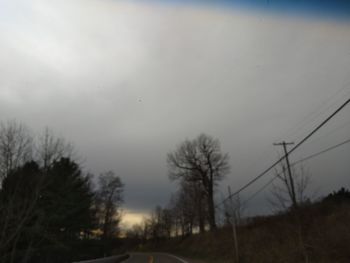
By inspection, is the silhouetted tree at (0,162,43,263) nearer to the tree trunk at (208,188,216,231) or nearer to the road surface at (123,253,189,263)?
the road surface at (123,253,189,263)

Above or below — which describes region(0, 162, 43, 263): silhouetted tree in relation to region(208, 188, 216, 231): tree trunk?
below

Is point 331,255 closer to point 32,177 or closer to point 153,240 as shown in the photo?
point 32,177

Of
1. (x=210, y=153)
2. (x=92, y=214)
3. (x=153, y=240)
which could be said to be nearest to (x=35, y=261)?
(x=92, y=214)

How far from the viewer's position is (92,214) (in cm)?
5319

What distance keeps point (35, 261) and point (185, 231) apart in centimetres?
6155

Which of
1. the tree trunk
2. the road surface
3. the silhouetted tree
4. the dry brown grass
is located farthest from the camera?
the tree trunk

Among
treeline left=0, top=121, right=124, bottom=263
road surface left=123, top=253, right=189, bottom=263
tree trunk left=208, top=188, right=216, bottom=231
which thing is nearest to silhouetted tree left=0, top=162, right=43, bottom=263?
treeline left=0, top=121, right=124, bottom=263

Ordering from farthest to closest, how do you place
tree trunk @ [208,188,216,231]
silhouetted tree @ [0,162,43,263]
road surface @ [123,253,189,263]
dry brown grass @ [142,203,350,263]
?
tree trunk @ [208,188,216,231]
road surface @ [123,253,189,263]
dry brown grass @ [142,203,350,263]
silhouetted tree @ [0,162,43,263]

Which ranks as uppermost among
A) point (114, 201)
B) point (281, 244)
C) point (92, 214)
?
point (114, 201)

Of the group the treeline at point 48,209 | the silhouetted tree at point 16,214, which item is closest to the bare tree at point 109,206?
the treeline at point 48,209

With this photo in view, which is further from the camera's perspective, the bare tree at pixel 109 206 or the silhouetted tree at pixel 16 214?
the bare tree at pixel 109 206

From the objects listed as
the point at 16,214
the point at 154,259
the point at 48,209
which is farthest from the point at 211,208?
the point at 16,214

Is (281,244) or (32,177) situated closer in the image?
(32,177)

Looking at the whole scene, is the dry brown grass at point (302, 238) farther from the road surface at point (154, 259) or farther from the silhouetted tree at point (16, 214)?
the silhouetted tree at point (16, 214)
